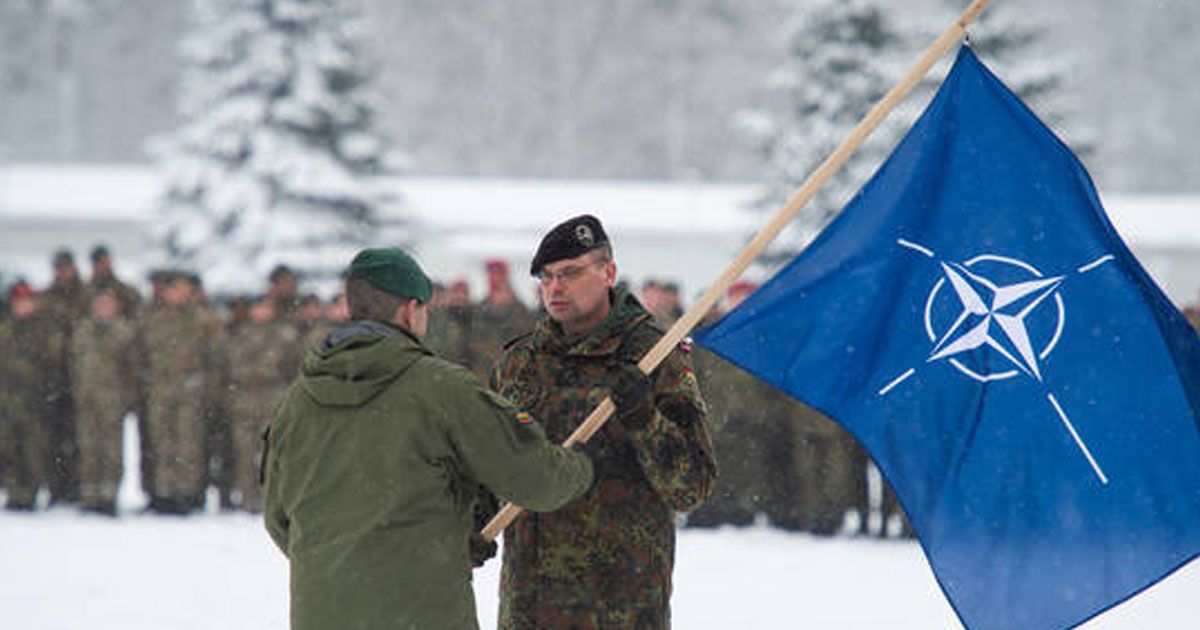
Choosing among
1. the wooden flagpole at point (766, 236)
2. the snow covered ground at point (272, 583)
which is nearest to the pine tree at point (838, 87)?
the snow covered ground at point (272, 583)

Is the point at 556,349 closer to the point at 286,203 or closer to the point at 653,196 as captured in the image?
the point at 286,203

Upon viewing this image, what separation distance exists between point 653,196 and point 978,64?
33042mm

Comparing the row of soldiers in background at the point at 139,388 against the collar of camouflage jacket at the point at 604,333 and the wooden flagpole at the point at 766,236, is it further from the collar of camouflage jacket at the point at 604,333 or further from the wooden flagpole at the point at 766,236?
the wooden flagpole at the point at 766,236

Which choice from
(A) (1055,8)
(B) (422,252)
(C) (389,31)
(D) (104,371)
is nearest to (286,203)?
(B) (422,252)

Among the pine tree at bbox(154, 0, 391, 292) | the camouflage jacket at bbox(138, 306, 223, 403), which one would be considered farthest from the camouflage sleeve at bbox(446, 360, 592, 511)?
the pine tree at bbox(154, 0, 391, 292)

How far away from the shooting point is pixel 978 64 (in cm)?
481

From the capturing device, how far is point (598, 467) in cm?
434

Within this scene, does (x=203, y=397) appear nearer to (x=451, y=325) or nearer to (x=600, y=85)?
(x=451, y=325)

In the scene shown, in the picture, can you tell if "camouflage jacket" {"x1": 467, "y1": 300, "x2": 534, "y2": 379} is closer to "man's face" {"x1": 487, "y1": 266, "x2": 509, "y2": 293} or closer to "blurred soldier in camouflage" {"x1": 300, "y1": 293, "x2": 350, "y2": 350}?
"man's face" {"x1": 487, "y1": 266, "x2": 509, "y2": 293}

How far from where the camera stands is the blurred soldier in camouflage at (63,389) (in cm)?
1289

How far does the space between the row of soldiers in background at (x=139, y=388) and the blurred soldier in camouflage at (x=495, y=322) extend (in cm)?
138

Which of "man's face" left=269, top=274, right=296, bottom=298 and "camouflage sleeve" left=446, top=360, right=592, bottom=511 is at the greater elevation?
"camouflage sleeve" left=446, top=360, right=592, bottom=511

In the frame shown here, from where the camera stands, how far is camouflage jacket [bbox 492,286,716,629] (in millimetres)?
4285

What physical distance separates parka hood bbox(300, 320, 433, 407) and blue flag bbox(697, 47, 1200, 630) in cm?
132
